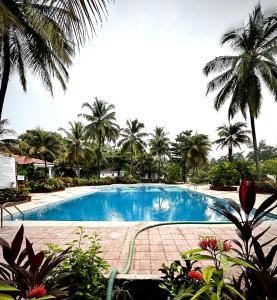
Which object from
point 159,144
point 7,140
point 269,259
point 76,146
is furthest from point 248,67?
point 76,146

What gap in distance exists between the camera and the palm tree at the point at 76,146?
26.5m

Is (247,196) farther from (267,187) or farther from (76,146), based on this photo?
(76,146)

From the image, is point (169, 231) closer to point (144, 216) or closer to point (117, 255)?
point (117, 255)

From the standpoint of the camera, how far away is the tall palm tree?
90.3ft

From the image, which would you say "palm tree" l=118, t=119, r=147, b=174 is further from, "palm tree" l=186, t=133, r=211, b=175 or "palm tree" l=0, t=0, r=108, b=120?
"palm tree" l=0, t=0, r=108, b=120

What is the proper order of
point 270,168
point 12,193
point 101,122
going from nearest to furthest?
point 12,193 → point 270,168 → point 101,122

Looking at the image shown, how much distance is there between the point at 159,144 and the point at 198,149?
19.2ft

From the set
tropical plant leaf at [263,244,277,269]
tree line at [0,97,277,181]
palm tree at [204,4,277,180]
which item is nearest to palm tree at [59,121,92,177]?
tree line at [0,97,277,181]

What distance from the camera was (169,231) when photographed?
5.81m

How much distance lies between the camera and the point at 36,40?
7.39m

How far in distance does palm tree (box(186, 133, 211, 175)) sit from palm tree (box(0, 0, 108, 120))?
919 inches

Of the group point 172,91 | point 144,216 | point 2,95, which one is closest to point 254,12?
point 172,91

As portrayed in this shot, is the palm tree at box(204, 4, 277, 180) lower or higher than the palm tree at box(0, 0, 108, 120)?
higher

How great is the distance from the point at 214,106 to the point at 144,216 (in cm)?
997
